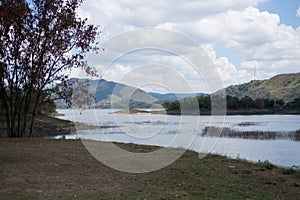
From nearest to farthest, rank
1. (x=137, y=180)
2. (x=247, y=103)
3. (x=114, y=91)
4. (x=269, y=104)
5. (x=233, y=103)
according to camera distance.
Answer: (x=137, y=180) → (x=114, y=91) → (x=233, y=103) → (x=247, y=103) → (x=269, y=104)

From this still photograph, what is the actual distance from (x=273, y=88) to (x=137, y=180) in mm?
179050

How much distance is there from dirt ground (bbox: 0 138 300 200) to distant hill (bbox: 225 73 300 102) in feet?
472

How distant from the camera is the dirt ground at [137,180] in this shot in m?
8.20

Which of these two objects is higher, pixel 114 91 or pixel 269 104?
pixel 269 104

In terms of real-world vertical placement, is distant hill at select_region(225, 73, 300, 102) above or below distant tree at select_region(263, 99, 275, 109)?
above

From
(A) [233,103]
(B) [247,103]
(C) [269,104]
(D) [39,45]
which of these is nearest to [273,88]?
(C) [269,104]

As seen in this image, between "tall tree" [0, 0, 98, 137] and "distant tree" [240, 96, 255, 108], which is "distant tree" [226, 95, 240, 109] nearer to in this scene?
"distant tree" [240, 96, 255, 108]

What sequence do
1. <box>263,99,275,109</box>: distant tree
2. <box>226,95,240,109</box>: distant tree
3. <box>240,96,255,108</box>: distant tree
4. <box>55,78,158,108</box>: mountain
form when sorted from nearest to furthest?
<box>55,78,158,108</box>: mountain → <box>226,95,240,109</box>: distant tree → <box>240,96,255,108</box>: distant tree → <box>263,99,275,109</box>: distant tree

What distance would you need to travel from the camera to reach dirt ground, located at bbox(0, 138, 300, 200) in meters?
8.20

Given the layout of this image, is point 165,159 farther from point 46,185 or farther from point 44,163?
point 46,185

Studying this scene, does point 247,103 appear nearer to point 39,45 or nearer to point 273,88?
point 273,88

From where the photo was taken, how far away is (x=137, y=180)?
9977mm

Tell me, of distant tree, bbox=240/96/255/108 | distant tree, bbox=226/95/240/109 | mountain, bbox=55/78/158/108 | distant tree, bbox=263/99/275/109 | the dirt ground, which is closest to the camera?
the dirt ground

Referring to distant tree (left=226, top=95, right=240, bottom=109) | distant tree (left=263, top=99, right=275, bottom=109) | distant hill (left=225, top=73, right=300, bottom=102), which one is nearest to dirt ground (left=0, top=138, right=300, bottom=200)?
distant tree (left=226, top=95, right=240, bottom=109)
